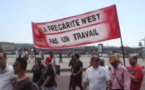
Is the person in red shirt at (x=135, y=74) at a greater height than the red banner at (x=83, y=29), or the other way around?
the red banner at (x=83, y=29)

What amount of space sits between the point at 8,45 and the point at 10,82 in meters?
102

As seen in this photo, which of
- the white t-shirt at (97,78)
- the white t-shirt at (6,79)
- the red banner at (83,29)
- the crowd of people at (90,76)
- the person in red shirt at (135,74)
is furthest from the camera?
the red banner at (83,29)

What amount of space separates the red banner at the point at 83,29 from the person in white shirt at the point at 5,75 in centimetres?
398

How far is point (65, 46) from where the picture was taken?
952 centimetres

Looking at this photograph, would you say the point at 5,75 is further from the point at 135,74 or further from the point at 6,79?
the point at 135,74

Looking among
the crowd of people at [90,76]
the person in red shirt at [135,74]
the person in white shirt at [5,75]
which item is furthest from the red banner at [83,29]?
the person in white shirt at [5,75]

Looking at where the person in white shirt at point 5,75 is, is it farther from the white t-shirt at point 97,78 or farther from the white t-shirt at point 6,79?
the white t-shirt at point 97,78

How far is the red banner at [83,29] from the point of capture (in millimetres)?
9242

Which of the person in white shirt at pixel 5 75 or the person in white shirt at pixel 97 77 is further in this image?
the person in white shirt at pixel 97 77

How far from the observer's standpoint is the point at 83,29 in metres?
9.47

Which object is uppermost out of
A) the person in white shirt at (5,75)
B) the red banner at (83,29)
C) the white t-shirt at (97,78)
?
the red banner at (83,29)

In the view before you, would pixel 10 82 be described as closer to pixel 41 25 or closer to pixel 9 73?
pixel 9 73

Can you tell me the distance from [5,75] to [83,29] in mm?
4336

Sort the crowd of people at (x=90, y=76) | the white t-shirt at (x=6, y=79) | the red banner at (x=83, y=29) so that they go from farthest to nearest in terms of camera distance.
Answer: the red banner at (x=83, y=29)
the white t-shirt at (x=6, y=79)
the crowd of people at (x=90, y=76)
